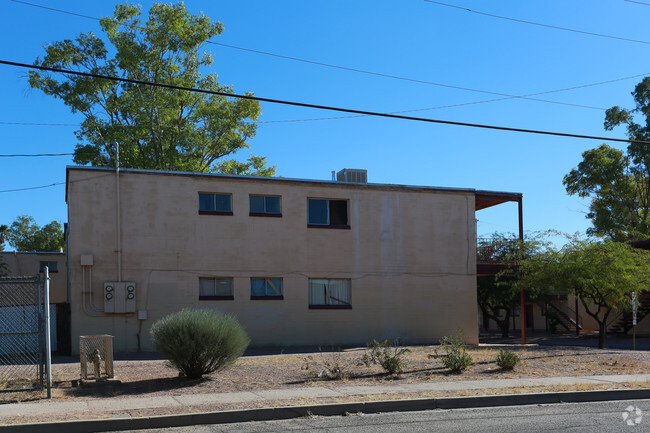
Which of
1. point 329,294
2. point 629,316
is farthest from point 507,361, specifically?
point 629,316

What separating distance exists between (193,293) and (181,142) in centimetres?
1625

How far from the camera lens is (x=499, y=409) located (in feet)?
37.2

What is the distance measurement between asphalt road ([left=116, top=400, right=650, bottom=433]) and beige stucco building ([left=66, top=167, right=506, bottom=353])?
13528mm

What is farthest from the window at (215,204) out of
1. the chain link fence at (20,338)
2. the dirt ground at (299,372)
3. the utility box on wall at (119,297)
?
the chain link fence at (20,338)

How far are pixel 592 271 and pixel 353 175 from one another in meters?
10.0

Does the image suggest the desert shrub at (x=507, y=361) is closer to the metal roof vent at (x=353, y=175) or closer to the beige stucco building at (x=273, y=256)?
the beige stucco building at (x=273, y=256)

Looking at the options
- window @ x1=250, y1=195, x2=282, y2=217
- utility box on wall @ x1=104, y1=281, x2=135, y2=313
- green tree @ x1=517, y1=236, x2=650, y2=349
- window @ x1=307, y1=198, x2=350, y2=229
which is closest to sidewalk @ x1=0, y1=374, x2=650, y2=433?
green tree @ x1=517, y1=236, x2=650, y2=349

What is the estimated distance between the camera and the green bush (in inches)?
531

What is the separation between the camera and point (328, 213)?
25.8m

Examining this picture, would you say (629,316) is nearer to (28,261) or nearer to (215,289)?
(215,289)

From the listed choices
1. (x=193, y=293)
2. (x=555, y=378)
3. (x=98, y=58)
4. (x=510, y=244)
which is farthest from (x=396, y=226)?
(x=98, y=58)

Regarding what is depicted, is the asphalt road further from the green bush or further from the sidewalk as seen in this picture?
the green bush

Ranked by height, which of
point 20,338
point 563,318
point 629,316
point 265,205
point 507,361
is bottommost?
point 563,318

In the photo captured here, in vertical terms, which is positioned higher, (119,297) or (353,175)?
(353,175)
